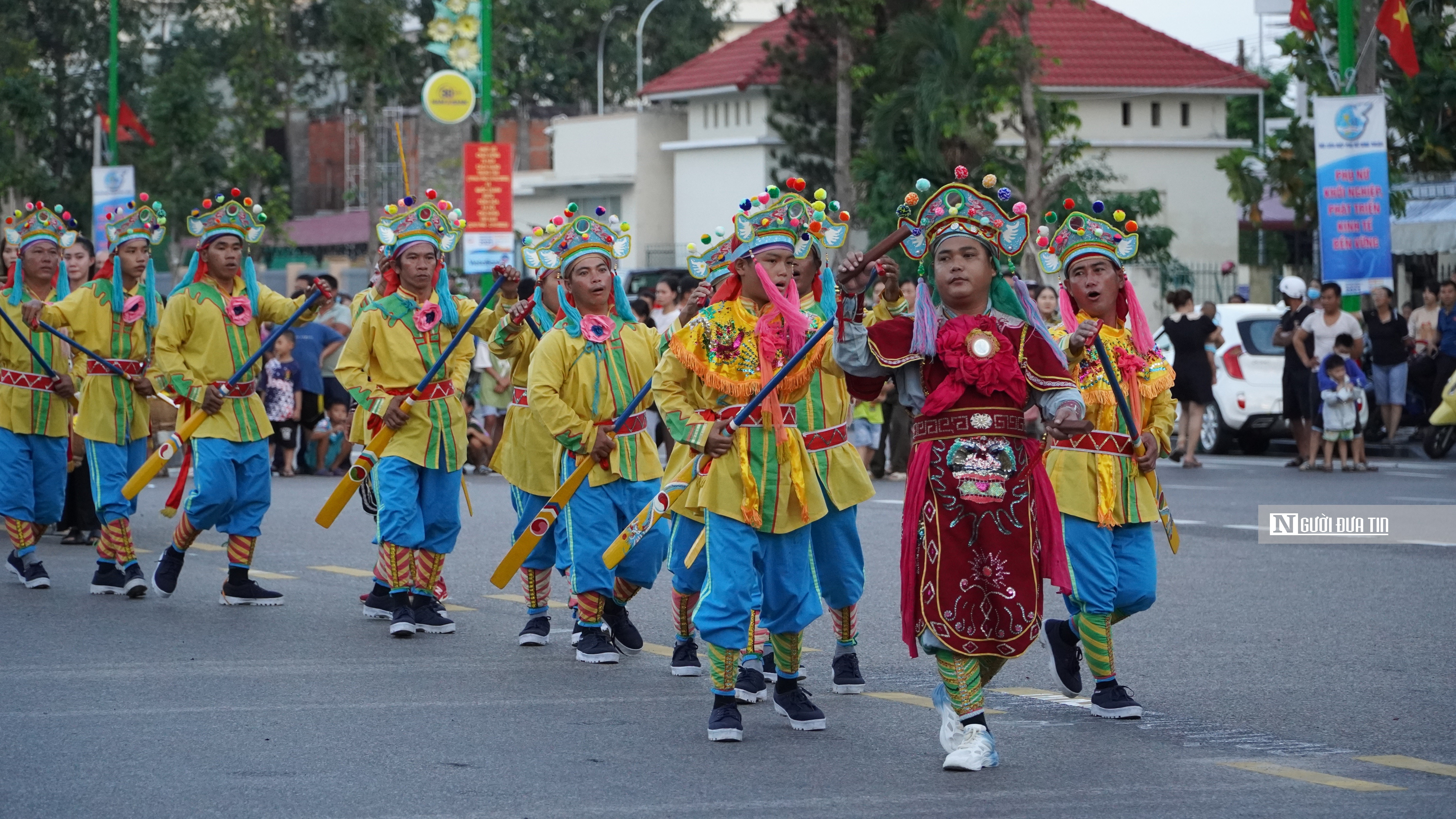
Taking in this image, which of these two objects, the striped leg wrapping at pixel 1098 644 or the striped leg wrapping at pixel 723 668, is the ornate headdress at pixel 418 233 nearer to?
the striped leg wrapping at pixel 723 668

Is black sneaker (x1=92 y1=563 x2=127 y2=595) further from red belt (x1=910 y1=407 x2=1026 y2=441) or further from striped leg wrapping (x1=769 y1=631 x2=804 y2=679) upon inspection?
red belt (x1=910 y1=407 x2=1026 y2=441)

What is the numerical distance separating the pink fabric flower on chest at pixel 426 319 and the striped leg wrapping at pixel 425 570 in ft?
3.73

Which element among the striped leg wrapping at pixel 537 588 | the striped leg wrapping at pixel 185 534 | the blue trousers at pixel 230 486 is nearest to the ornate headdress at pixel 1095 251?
the striped leg wrapping at pixel 537 588

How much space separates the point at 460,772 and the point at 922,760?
5.18ft

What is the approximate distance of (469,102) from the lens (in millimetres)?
24234

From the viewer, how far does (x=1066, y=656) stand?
827 cm

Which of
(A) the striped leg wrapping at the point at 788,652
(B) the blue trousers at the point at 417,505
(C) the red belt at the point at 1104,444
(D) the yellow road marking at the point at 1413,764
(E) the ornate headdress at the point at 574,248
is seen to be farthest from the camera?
(B) the blue trousers at the point at 417,505

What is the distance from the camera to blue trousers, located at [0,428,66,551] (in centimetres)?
1182

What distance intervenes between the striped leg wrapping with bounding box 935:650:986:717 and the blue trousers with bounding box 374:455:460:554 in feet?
13.3

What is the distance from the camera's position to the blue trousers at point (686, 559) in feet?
27.6

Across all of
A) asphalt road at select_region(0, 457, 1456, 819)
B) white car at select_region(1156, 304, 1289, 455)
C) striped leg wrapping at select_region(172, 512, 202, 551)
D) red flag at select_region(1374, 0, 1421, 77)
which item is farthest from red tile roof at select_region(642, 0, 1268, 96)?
asphalt road at select_region(0, 457, 1456, 819)

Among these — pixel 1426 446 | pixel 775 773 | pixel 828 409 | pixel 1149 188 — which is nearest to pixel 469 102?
pixel 1426 446

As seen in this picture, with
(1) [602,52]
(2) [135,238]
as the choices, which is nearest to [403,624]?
(2) [135,238]

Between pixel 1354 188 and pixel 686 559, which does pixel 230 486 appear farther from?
pixel 1354 188
